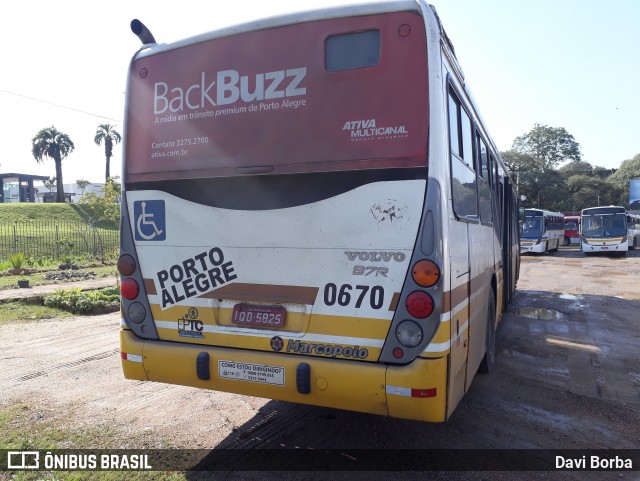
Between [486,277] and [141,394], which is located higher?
[486,277]

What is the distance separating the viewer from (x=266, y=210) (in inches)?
154

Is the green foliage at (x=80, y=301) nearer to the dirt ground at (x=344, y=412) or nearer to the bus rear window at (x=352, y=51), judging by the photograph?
the dirt ground at (x=344, y=412)

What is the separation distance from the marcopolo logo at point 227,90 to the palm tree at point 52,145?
217 ft

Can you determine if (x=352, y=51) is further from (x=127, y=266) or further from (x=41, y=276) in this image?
(x=41, y=276)

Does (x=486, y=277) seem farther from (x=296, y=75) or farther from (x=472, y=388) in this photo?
(x=296, y=75)

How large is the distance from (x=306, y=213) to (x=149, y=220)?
1.52m

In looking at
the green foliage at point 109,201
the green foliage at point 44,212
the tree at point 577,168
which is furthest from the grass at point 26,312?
the tree at point 577,168

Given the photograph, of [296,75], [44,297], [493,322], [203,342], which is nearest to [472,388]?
[493,322]

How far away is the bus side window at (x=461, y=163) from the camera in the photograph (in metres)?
3.89

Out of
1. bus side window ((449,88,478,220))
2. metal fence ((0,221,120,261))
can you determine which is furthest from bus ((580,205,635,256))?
bus side window ((449,88,478,220))

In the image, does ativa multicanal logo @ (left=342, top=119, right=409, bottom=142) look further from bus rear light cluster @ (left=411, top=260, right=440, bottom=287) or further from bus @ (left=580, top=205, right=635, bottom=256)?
bus @ (left=580, top=205, right=635, bottom=256)

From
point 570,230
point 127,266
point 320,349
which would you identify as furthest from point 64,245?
point 570,230

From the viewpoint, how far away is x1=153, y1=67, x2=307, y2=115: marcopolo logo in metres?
3.88

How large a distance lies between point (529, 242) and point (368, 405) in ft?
103
